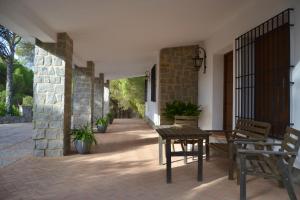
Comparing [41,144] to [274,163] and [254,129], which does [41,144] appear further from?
[274,163]

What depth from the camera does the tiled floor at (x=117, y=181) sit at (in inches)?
145

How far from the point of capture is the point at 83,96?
35.3ft

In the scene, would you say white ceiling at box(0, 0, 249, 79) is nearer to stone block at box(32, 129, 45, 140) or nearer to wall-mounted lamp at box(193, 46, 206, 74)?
wall-mounted lamp at box(193, 46, 206, 74)

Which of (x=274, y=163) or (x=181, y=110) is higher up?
(x=181, y=110)

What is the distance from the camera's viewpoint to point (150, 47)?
29.9ft

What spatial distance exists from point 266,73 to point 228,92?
2.78 metres

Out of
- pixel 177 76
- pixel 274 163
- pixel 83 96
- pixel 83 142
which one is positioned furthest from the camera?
pixel 83 96

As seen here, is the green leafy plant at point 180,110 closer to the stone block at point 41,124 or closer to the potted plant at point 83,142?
the potted plant at point 83,142

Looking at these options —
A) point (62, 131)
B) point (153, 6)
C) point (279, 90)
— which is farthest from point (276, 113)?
point (62, 131)

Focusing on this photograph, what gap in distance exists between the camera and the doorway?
7.71m

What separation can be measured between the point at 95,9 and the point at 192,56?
16.0 ft

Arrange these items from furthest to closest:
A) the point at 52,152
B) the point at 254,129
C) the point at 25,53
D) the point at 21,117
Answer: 1. the point at 25,53
2. the point at 21,117
3. the point at 52,152
4. the point at 254,129

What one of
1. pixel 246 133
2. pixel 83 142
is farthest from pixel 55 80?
pixel 246 133

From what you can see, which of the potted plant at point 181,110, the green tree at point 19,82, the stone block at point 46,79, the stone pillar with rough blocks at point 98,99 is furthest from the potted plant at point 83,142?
the green tree at point 19,82
